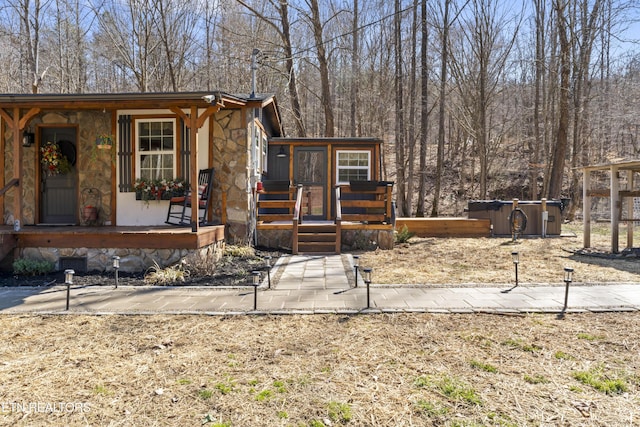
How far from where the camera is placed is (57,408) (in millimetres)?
2236

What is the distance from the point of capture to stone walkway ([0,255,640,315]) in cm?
406

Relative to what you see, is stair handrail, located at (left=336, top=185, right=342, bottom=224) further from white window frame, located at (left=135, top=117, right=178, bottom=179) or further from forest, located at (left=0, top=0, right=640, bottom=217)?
forest, located at (left=0, top=0, right=640, bottom=217)

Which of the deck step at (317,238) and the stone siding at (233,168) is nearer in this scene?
the stone siding at (233,168)

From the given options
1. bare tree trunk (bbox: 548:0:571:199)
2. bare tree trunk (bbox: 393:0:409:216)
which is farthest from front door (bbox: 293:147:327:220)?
bare tree trunk (bbox: 548:0:571:199)

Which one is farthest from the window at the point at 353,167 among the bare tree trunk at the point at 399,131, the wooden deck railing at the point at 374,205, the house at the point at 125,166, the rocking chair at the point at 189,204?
the bare tree trunk at the point at 399,131

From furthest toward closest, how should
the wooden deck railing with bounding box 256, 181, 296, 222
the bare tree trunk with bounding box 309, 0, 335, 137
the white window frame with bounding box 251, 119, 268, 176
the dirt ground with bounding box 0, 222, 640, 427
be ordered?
the bare tree trunk with bounding box 309, 0, 335, 137, the wooden deck railing with bounding box 256, 181, 296, 222, the white window frame with bounding box 251, 119, 268, 176, the dirt ground with bounding box 0, 222, 640, 427

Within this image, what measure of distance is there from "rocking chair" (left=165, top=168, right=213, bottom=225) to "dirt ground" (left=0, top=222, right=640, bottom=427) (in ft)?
11.9

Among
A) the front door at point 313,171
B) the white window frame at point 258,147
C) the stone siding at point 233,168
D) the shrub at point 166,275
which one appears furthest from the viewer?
the front door at point 313,171

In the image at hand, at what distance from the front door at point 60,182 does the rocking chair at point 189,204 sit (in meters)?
1.97

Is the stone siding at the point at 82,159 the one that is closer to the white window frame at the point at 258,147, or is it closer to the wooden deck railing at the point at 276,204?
the white window frame at the point at 258,147

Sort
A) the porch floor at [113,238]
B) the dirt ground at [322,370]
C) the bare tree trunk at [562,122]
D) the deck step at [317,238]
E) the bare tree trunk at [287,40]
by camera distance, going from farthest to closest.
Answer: the bare tree trunk at [287,40] → the bare tree trunk at [562,122] → the deck step at [317,238] → the porch floor at [113,238] → the dirt ground at [322,370]

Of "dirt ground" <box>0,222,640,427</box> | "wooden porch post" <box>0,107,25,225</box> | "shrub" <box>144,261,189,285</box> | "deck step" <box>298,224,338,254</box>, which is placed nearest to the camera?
"dirt ground" <box>0,222,640,427</box>

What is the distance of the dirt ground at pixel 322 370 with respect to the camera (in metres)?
2.19

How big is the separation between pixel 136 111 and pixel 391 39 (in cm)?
1310
